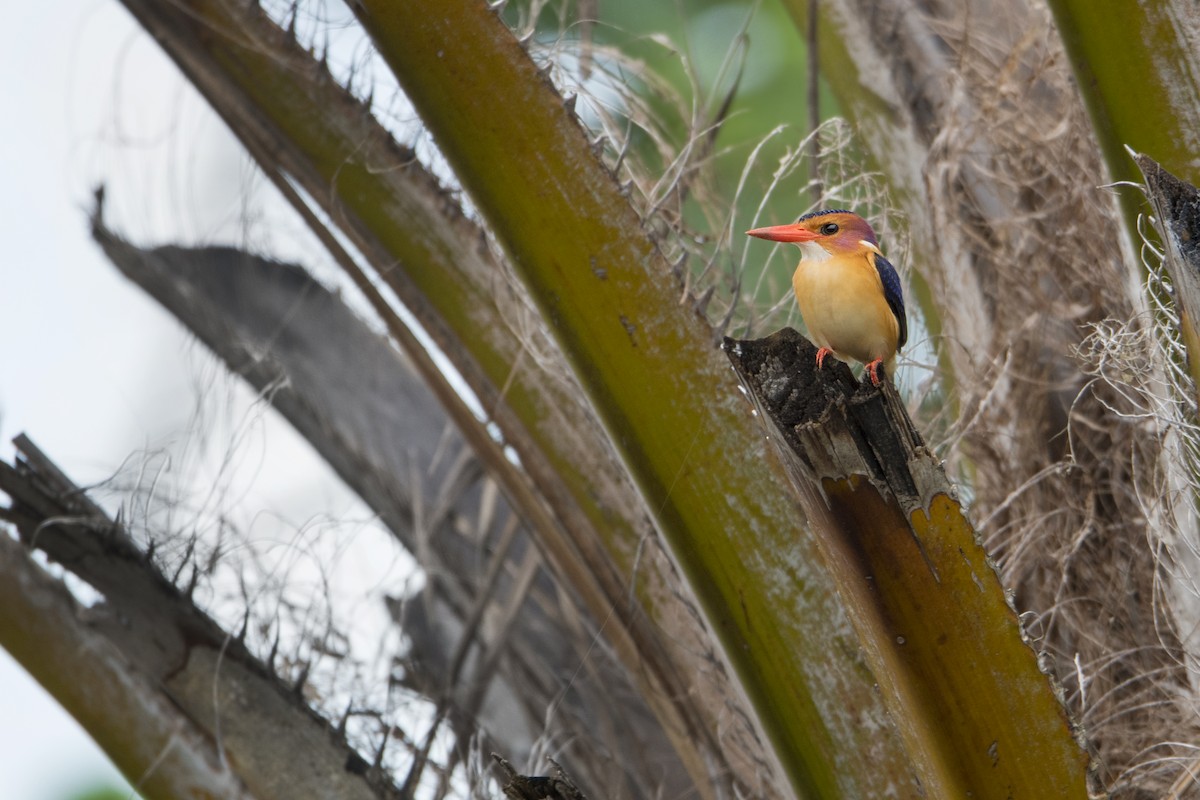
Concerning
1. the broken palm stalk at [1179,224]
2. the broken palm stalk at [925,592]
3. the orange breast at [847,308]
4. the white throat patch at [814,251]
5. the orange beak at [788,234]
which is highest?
the orange beak at [788,234]

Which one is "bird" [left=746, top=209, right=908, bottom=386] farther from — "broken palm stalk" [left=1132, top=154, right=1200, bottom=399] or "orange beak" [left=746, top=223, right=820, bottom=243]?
"broken palm stalk" [left=1132, top=154, right=1200, bottom=399]

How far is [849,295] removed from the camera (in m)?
1.55

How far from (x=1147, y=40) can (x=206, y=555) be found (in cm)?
160

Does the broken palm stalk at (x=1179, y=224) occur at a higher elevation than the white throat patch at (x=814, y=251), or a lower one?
lower

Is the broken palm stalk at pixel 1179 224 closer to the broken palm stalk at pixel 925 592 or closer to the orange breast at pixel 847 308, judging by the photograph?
the broken palm stalk at pixel 925 592

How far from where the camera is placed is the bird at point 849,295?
1.55 meters

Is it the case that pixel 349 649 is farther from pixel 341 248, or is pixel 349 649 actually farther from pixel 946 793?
pixel 946 793

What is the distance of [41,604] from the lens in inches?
73.5

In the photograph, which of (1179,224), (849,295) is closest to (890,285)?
(849,295)

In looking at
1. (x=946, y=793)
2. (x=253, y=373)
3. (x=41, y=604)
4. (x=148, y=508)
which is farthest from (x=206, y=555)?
(x=946, y=793)

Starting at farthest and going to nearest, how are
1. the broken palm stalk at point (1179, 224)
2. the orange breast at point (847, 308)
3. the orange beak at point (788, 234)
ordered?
the orange beak at point (788, 234), the orange breast at point (847, 308), the broken palm stalk at point (1179, 224)

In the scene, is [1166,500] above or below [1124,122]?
below

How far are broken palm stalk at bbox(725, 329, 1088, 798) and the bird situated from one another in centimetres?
34

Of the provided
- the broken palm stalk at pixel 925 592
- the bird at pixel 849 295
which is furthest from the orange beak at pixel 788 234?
the broken palm stalk at pixel 925 592
